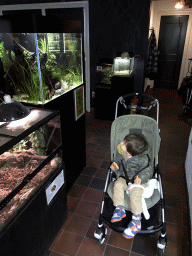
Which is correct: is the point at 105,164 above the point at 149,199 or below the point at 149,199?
below

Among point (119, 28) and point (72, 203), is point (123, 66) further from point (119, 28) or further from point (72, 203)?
point (72, 203)

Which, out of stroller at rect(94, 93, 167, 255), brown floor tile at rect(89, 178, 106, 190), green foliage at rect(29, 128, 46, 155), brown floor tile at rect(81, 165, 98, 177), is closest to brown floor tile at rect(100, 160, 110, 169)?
brown floor tile at rect(81, 165, 98, 177)

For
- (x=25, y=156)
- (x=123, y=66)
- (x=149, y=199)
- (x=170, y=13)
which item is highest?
(x=170, y=13)

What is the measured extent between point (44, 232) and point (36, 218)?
265mm

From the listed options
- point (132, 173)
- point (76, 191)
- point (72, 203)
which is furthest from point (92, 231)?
point (132, 173)

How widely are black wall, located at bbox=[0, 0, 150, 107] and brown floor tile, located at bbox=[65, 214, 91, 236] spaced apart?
3.95 meters

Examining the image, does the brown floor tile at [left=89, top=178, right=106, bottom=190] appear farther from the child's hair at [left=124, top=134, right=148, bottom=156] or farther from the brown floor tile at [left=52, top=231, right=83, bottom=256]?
the child's hair at [left=124, top=134, right=148, bottom=156]

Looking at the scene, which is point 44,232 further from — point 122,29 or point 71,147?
point 122,29

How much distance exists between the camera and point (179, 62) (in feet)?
23.9

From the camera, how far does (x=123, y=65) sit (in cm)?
476

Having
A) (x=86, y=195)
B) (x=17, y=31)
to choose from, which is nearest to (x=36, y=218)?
(x=86, y=195)

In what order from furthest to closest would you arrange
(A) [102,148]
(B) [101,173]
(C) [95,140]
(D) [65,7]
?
1. (D) [65,7]
2. (C) [95,140]
3. (A) [102,148]
4. (B) [101,173]

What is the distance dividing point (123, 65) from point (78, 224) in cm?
365

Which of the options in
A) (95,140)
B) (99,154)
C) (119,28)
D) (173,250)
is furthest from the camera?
(119,28)
